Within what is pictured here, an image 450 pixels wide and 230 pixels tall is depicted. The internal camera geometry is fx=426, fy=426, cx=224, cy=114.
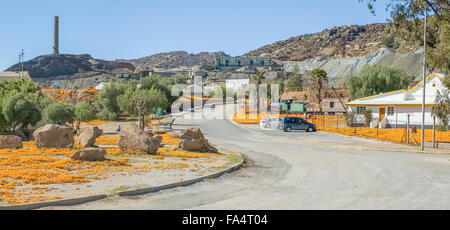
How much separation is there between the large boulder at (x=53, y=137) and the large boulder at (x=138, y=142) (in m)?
3.05

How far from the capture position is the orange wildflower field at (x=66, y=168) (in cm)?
1074

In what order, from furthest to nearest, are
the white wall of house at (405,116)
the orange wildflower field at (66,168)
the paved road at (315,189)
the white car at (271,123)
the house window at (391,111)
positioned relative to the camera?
the white car at (271,123) → the house window at (391,111) → the white wall of house at (405,116) → the orange wildflower field at (66,168) → the paved road at (315,189)

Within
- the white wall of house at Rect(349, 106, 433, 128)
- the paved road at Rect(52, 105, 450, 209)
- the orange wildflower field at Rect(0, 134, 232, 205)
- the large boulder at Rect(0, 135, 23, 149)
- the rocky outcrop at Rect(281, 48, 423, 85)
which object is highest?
the rocky outcrop at Rect(281, 48, 423, 85)

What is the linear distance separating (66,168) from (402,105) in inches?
1483

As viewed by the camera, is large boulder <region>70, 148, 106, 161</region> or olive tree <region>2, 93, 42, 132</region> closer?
large boulder <region>70, 148, 106, 161</region>

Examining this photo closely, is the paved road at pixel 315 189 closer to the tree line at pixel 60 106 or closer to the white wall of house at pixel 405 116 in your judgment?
the tree line at pixel 60 106

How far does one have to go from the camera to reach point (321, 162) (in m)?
19.0

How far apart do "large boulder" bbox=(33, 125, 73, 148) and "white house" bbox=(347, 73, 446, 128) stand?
106ft

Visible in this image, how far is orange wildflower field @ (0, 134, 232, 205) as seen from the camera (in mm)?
10742

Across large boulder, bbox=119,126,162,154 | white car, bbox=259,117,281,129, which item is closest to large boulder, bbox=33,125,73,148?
large boulder, bbox=119,126,162,154

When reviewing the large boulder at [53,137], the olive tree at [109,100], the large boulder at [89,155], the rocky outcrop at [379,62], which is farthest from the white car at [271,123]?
the rocky outcrop at [379,62]

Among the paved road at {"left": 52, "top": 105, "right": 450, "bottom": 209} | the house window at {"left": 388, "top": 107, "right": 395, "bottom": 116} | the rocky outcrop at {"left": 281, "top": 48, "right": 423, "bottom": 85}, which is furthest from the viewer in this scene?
the rocky outcrop at {"left": 281, "top": 48, "right": 423, "bottom": 85}

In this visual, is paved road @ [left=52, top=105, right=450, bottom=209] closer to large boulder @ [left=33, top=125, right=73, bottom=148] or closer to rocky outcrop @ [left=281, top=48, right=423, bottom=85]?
large boulder @ [left=33, top=125, right=73, bottom=148]
